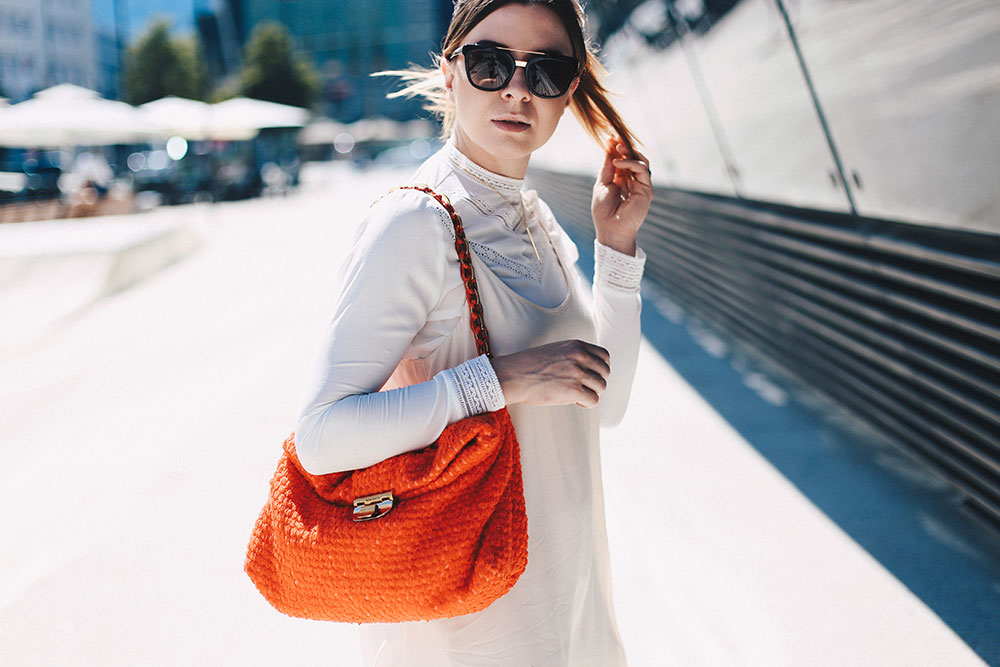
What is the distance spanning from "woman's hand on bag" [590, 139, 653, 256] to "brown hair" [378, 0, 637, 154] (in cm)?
5

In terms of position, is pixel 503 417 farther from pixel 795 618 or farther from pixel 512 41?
pixel 795 618

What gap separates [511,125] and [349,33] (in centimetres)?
8672

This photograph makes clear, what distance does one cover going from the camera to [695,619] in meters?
2.81

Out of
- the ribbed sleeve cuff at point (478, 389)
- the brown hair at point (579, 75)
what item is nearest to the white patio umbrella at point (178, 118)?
the brown hair at point (579, 75)

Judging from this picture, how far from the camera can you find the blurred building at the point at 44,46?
54062mm

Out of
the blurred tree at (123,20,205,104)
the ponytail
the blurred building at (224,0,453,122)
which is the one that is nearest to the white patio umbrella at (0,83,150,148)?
the ponytail

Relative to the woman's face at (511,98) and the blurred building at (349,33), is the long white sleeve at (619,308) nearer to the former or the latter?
the woman's face at (511,98)

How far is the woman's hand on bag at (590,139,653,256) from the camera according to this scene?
157 centimetres

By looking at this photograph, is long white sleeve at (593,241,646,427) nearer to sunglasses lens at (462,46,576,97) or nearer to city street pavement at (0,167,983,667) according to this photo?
sunglasses lens at (462,46,576,97)

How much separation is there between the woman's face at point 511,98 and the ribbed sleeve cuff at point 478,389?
420 mm

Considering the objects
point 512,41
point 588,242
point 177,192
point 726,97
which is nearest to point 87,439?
point 512,41

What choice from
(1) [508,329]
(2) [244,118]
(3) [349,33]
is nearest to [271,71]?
(2) [244,118]

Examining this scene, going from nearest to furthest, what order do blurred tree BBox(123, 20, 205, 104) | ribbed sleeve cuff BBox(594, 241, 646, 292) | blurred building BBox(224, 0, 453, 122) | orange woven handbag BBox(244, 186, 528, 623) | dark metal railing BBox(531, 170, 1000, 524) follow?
orange woven handbag BBox(244, 186, 528, 623) → ribbed sleeve cuff BBox(594, 241, 646, 292) → dark metal railing BBox(531, 170, 1000, 524) → blurred tree BBox(123, 20, 205, 104) → blurred building BBox(224, 0, 453, 122)

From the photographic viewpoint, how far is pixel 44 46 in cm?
5988
